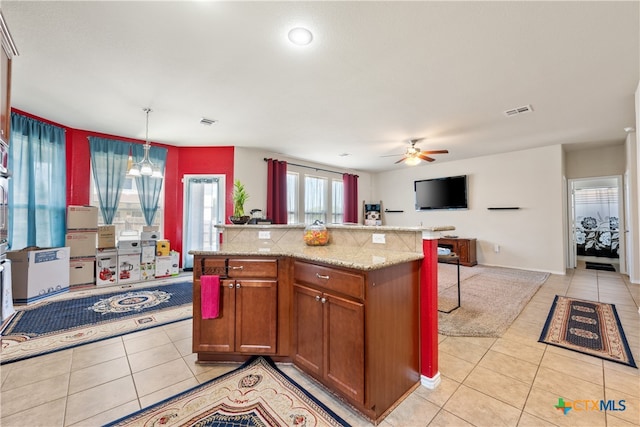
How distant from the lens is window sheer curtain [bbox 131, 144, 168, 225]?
15.9ft

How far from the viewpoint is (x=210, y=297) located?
2.04m

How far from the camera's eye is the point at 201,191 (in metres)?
5.33

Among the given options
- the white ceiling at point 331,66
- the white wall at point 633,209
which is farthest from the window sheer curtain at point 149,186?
the white wall at point 633,209

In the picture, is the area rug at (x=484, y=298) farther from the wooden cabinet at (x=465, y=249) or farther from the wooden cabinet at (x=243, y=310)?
the wooden cabinet at (x=243, y=310)

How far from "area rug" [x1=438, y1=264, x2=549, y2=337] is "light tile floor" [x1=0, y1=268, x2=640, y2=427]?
8.0 inches

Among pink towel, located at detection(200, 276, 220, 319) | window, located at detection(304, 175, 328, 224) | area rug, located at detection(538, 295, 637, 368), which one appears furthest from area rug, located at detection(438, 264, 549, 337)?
window, located at detection(304, 175, 328, 224)

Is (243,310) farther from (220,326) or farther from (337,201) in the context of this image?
(337,201)

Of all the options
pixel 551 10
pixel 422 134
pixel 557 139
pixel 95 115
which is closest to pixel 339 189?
pixel 422 134

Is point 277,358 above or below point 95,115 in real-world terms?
below

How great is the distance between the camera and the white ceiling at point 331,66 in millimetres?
1849

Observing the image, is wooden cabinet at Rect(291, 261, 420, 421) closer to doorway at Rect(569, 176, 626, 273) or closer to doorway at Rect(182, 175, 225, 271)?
doorway at Rect(182, 175, 225, 271)

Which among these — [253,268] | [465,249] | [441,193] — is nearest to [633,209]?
[465,249]

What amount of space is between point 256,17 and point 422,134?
11.4ft

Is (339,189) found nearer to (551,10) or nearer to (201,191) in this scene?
(201,191)
